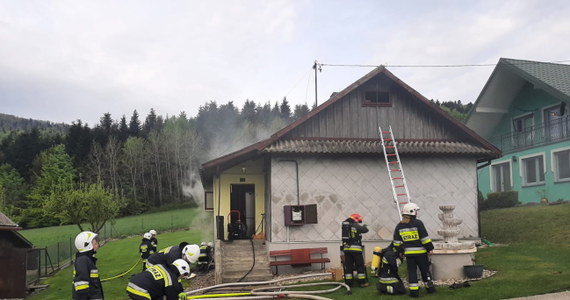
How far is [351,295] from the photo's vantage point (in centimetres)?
1106

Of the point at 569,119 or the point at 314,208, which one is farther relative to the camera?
the point at 569,119

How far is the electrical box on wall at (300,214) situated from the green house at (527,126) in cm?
1042

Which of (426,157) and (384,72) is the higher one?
(384,72)

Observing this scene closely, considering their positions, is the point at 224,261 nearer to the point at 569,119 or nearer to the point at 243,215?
the point at 243,215

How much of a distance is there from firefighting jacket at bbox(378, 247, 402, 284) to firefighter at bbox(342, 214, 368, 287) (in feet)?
4.10

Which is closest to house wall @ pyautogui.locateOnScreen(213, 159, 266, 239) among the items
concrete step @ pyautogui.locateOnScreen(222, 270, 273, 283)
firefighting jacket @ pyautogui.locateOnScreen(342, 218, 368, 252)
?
concrete step @ pyautogui.locateOnScreen(222, 270, 273, 283)

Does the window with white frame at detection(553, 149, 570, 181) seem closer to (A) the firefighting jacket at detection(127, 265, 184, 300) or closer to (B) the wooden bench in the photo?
(B) the wooden bench

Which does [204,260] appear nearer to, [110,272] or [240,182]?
[240,182]

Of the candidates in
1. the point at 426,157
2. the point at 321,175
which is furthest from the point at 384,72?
the point at 321,175

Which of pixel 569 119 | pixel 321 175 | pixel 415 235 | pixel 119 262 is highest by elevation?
pixel 569 119

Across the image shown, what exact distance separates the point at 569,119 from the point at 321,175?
46.1 ft

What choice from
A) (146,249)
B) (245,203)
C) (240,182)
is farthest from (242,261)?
(240,182)

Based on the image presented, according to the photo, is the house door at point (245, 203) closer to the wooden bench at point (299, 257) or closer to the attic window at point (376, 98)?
the wooden bench at point (299, 257)

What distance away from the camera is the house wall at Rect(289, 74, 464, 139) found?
57.3 ft
